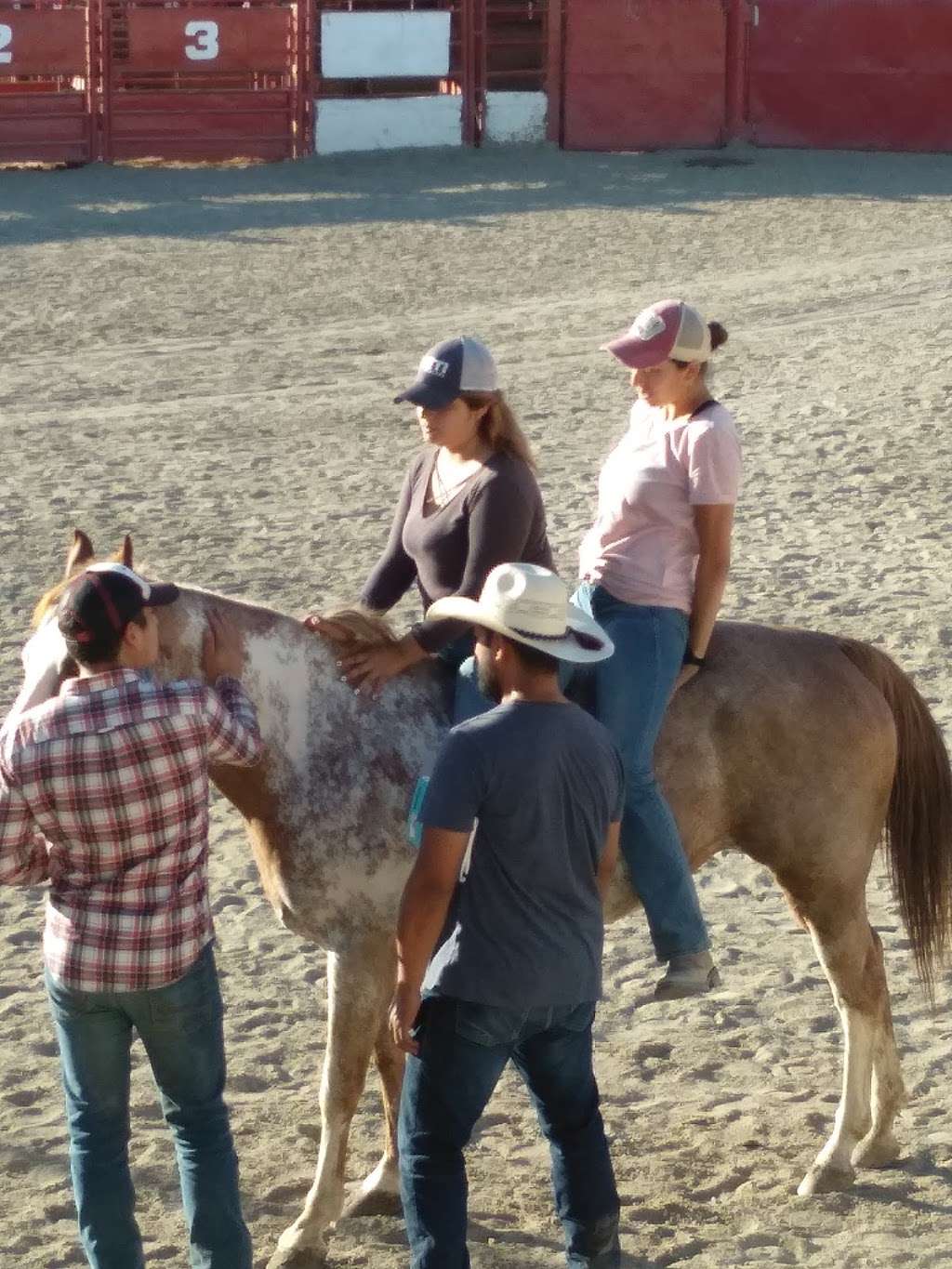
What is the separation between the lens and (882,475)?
12.2 meters

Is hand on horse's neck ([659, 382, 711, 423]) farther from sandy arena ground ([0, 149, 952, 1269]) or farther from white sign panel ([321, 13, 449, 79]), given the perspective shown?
white sign panel ([321, 13, 449, 79])

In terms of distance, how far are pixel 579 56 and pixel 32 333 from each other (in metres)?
12.1

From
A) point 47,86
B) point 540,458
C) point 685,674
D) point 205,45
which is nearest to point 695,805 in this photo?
point 685,674

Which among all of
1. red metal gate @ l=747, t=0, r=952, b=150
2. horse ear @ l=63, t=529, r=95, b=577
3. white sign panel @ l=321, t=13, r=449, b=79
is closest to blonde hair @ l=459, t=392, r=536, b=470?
horse ear @ l=63, t=529, r=95, b=577

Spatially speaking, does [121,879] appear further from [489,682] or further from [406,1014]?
[489,682]

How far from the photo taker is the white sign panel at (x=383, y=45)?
24.9 metres

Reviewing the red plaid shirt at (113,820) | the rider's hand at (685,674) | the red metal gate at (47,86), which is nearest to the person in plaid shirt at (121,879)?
the red plaid shirt at (113,820)

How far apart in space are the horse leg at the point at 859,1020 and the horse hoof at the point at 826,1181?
0.05 m

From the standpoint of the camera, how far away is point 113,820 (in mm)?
3826

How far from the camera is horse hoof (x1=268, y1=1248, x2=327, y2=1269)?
4.62 m

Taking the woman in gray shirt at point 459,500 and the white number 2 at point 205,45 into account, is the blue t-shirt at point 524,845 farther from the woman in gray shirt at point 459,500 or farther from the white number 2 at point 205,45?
the white number 2 at point 205,45

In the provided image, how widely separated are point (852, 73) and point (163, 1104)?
23.9 metres

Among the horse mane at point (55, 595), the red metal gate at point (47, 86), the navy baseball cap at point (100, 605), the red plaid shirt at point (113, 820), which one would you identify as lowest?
the red plaid shirt at point (113, 820)

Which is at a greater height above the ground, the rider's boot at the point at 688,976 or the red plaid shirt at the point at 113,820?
the red plaid shirt at the point at 113,820
